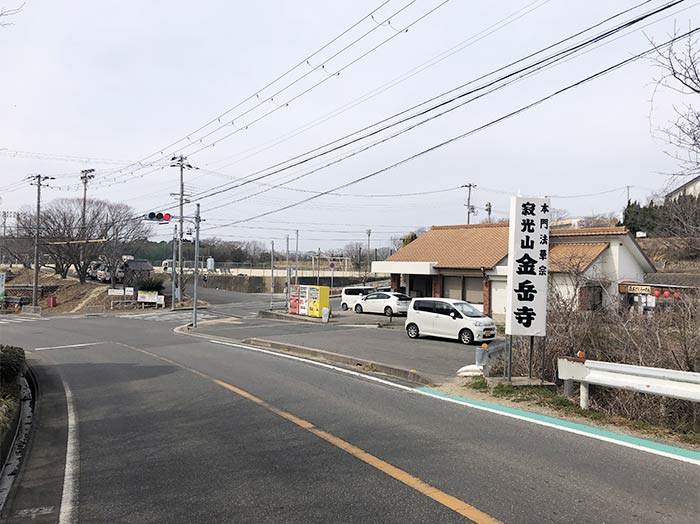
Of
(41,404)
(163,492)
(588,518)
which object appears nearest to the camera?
(588,518)

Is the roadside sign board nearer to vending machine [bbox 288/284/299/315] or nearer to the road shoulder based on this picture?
vending machine [bbox 288/284/299/315]

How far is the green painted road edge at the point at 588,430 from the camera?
5.70 metres

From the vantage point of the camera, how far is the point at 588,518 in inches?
162

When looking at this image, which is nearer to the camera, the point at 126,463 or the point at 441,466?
the point at 441,466

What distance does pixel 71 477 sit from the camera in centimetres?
542

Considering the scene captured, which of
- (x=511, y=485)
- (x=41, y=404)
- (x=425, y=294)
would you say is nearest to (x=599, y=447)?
(x=511, y=485)

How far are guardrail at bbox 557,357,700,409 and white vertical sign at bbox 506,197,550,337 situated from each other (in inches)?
47.2

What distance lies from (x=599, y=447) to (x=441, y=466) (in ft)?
6.52

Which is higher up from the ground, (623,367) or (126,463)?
(623,367)

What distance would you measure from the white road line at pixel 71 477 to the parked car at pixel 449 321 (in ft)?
44.0

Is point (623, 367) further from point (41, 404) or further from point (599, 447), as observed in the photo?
point (41, 404)

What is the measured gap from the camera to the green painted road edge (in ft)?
18.7

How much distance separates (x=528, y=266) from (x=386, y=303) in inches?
882

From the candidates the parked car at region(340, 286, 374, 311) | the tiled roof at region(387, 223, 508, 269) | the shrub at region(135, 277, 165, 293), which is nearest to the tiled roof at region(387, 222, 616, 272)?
the tiled roof at region(387, 223, 508, 269)
